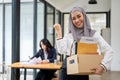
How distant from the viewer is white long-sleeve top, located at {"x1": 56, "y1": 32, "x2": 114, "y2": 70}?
2.06m

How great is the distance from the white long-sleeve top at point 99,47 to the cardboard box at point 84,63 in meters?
0.06

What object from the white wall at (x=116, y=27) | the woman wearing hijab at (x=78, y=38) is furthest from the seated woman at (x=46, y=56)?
the white wall at (x=116, y=27)

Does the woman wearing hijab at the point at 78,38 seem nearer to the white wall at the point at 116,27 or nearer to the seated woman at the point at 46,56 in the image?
the seated woman at the point at 46,56

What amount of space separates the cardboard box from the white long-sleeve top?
6 centimetres

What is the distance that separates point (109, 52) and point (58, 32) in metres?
0.47

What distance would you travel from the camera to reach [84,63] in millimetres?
1979

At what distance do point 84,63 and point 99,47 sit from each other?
0.70ft

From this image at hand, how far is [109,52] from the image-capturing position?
6.79 feet

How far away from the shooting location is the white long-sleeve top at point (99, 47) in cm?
206

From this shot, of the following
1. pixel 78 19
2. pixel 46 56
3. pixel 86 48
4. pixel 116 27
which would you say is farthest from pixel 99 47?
pixel 116 27

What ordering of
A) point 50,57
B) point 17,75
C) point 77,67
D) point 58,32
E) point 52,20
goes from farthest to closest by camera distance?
point 52,20 → point 50,57 → point 17,75 → point 58,32 → point 77,67

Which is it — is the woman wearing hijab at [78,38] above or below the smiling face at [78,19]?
below

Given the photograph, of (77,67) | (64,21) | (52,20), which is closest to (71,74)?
(77,67)

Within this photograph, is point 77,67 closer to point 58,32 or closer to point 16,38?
point 58,32
